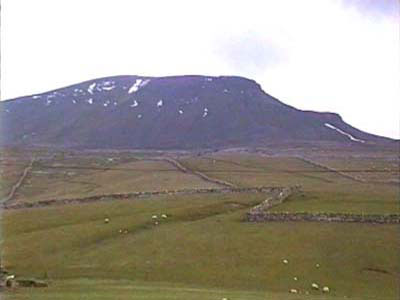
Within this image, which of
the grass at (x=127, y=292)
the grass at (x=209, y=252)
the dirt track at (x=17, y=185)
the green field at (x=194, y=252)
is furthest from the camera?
the dirt track at (x=17, y=185)

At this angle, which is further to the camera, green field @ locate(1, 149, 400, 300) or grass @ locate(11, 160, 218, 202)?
grass @ locate(11, 160, 218, 202)

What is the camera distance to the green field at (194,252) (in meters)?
32.0

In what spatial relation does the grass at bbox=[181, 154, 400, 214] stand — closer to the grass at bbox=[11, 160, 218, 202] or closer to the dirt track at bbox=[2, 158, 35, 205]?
the grass at bbox=[11, 160, 218, 202]

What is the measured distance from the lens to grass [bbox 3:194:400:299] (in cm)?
3519

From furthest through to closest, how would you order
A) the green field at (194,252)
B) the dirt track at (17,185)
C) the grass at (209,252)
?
the dirt track at (17,185) < the grass at (209,252) < the green field at (194,252)

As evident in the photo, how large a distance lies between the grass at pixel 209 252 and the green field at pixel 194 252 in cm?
6

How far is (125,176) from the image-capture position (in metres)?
114

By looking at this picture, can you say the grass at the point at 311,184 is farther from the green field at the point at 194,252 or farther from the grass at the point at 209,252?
the grass at the point at 209,252

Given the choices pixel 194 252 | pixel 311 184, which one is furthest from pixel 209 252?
pixel 311 184

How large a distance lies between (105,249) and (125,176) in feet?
242

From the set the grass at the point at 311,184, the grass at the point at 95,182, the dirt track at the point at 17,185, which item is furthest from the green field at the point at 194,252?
the dirt track at the point at 17,185

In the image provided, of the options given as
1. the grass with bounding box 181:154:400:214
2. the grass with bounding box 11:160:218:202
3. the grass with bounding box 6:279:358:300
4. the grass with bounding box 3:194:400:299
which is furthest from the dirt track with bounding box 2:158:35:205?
the grass with bounding box 6:279:358:300

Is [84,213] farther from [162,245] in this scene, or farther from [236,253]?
[236,253]

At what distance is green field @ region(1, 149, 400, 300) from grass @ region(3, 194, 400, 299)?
6 centimetres
